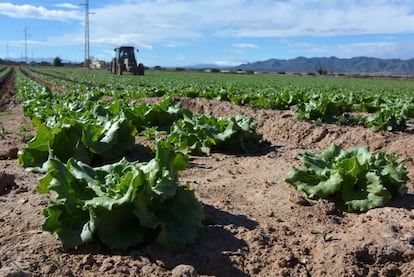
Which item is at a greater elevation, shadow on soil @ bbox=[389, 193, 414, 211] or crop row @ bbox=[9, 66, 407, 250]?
crop row @ bbox=[9, 66, 407, 250]

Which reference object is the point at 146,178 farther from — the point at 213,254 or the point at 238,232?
the point at 238,232

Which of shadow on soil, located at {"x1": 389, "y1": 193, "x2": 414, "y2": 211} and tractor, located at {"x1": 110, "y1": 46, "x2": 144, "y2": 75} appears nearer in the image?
shadow on soil, located at {"x1": 389, "y1": 193, "x2": 414, "y2": 211}

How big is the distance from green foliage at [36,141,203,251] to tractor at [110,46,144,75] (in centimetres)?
3961

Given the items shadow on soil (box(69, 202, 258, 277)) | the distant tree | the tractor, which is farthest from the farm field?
the distant tree

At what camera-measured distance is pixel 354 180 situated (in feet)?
15.2

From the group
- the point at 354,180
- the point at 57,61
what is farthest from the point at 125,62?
the point at 57,61

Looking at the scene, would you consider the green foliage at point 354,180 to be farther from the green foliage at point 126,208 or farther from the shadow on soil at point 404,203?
the green foliage at point 126,208

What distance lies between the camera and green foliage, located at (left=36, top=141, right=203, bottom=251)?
3.36 metres

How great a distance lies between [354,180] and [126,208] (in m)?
2.29

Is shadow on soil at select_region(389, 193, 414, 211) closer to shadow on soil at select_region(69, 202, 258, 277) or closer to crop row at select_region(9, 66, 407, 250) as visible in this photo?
crop row at select_region(9, 66, 407, 250)

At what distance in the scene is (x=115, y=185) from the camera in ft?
11.7

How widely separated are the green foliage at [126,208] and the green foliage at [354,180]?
1497 millimetres

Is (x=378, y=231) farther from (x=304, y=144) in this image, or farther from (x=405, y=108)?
(x=405, y=108)

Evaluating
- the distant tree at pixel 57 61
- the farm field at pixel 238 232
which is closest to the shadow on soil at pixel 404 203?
the farm field at pixel 238 232
